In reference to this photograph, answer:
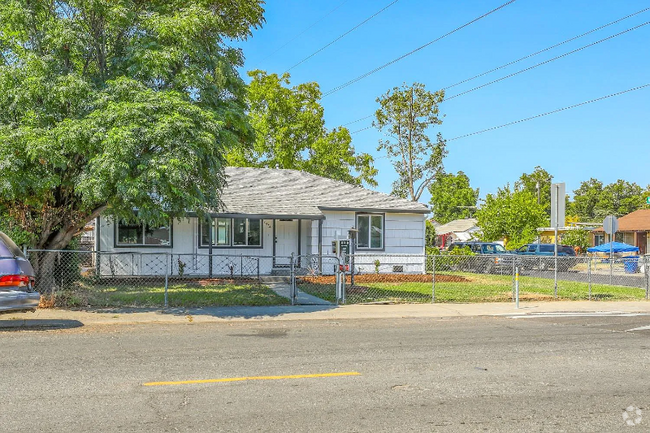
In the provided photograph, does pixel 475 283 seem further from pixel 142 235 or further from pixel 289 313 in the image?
pixel 142 235

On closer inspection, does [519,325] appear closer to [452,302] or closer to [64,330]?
[452,302]

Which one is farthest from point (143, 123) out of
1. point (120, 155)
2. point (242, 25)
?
point (242, 25)

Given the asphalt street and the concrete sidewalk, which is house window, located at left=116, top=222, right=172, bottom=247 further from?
the asphalt street

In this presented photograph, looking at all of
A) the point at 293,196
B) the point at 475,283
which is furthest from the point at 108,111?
the point at 475,283

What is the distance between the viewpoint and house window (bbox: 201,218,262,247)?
74.0 ft

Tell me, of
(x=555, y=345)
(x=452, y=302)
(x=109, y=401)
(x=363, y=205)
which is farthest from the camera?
(x=363, y=205)

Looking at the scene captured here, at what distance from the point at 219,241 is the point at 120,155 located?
1149 centimetres

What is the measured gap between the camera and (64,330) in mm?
10781

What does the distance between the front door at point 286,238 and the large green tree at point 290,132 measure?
518 inches

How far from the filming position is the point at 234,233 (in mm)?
22922

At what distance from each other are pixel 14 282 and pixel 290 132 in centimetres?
2827

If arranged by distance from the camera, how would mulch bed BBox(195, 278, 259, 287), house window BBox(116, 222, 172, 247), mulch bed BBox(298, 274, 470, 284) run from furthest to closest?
house window BBox(116, 222, 172, 247)
mulch bed BBox(298, 274, 470, 284)
mulch bed BBox(195, 278, 259, 287)

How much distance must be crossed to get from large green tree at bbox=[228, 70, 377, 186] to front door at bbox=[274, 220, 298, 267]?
13166mm

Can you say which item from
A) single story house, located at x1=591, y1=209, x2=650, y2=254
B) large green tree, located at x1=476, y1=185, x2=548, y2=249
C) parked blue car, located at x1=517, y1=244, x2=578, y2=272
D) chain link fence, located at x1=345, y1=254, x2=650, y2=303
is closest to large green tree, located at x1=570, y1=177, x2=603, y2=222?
single story house, located at x1=591, y1=209, x2=650, y2=254
